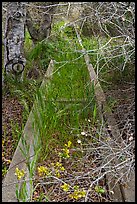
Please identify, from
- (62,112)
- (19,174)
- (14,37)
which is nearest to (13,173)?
(19,174)

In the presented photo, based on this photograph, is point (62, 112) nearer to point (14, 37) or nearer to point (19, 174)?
point (19, 174)

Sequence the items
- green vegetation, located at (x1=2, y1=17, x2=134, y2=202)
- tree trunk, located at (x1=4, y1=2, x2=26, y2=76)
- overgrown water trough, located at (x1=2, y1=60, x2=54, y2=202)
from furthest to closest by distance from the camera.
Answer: tree trunk, located at (x1=4, y1=2, x2=26, y2=76) < green vegetation, located at (x1=2, y1=17, x2=134, y2=202) < overgrown water trough, located at (x1=2, y1=60, x2=54, y2=202)

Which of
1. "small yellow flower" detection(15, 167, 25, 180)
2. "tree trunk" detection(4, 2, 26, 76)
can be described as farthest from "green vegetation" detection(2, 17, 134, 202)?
"tree trunk" detection(4, 2, 26, 76)

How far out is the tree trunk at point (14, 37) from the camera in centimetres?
459

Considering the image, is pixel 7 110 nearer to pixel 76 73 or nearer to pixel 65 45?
pixel 76 73

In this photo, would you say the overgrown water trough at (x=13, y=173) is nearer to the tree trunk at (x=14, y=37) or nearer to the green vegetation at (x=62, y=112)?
the green vegetation at (x=62, y=112)

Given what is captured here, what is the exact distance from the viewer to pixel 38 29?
6.03 metres

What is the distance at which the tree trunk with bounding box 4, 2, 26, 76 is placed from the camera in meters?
4.59

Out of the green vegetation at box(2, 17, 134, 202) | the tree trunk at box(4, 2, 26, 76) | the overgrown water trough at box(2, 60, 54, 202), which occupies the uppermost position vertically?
the tree trunk at box(4, 2, 26, 76)

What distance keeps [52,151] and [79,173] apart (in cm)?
40

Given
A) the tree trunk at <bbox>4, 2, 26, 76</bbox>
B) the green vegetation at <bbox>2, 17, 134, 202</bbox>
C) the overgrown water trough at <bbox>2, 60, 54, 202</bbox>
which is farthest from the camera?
the tree trunk at <bbox>4, 2, 26, 76</bbox>

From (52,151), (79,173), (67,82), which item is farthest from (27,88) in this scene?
(79,173)

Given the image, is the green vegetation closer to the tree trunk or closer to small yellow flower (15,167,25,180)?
small yellow flower (15,167,25,180)

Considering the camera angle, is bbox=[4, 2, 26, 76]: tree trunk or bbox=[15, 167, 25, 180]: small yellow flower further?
bbox=[4, 2, 26, 76]: tree trunk
